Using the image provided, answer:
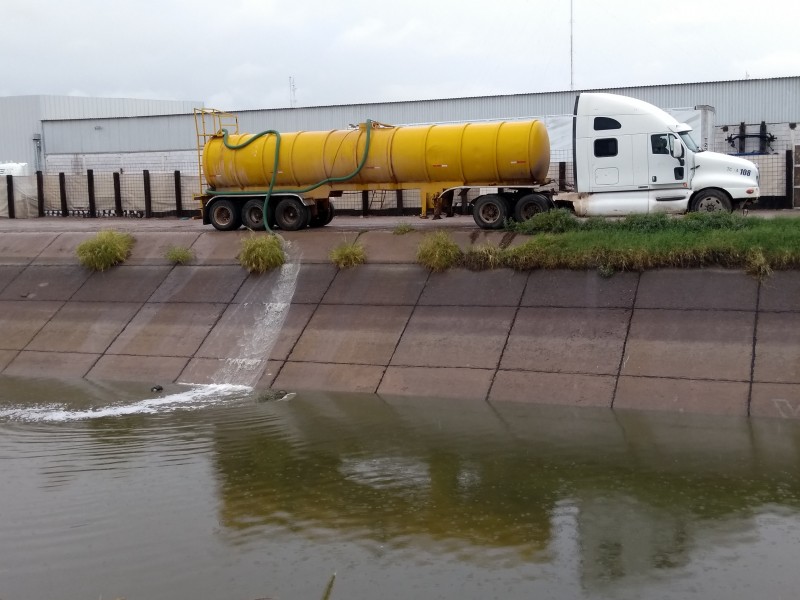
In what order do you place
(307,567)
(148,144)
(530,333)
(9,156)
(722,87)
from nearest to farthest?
(307,567), (530,333), (722,87), (148,144), (9,156)

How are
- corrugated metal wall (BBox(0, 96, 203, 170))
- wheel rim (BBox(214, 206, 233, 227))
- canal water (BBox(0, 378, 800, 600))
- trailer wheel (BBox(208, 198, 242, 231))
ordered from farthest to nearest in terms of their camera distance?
corrugated metal wall (BBox(0, 96, 203, 170))
wheel rim (BBox(214, 206, 233, 227))
trailer wheel (BBox(208, 198, 242, 231))
canal water (BBox(0, 378, 800, 600))

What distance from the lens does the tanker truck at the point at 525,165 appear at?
19.6m

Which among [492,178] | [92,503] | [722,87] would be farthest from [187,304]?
[722,87]

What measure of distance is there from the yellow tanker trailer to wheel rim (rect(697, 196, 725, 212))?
9.95 feet

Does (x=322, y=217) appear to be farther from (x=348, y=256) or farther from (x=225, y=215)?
(x=348, y=256)

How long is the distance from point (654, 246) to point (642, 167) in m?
4.38

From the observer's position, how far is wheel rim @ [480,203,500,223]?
778 inches

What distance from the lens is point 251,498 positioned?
980 cm

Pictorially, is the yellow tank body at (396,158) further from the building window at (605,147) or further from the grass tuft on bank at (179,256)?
the grass tuft on bank at (179,256)

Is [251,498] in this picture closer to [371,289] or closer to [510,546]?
[510,546]

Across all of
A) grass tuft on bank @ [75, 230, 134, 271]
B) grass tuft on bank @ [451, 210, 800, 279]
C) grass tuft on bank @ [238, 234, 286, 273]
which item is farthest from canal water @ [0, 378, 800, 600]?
grass tuft on bank @ [75, 230, 134, 271]

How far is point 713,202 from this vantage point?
19516 millimetres

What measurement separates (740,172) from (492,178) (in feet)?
16.5

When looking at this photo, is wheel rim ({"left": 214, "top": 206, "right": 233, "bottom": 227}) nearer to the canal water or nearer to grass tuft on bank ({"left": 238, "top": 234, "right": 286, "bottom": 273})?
grass tuft on bank ({"left": 238, "top": 234, "right": 286, "bottom": 273})
